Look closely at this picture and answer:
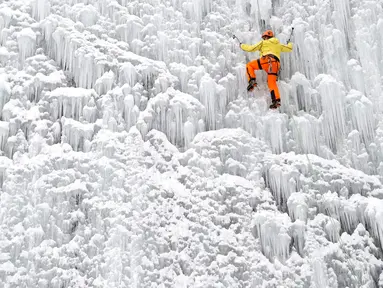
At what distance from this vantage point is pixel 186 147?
497cm

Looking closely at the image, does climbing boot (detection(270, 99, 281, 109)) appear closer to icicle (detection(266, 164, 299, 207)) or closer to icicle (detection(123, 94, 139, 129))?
icicle (detection(266, 164, 299, 207))

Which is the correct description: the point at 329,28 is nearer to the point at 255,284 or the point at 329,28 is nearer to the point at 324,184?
the point at 324,184

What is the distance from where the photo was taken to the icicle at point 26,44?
530 cm

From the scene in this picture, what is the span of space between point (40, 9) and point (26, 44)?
1.78ft

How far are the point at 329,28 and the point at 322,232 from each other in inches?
102

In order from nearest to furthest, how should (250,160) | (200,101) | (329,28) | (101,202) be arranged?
(101,202), (250,160), (200,101), (329,28)

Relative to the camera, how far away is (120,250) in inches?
169

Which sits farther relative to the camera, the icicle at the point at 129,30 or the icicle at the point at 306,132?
the icicle at the point at 129,30

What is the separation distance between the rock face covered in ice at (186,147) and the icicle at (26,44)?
0.02 m

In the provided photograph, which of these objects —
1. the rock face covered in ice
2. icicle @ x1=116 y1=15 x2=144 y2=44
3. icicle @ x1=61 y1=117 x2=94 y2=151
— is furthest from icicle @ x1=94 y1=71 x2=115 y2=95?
icicle @ x1=116 y1=15 x2=144 y2=44

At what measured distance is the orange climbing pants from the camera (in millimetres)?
5043

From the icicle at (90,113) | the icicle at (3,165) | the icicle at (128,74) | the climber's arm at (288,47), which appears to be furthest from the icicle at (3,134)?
the climber's arm at (288,47)

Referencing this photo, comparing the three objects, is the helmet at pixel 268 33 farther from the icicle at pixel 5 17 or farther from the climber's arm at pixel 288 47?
the icicle at pixel 5 17

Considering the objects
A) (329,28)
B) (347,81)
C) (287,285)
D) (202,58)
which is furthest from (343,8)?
(287,285)
